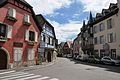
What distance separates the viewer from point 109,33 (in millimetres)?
40312

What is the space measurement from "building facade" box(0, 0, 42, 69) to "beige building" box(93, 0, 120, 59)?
15436 mm

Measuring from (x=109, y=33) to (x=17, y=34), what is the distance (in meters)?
21.3

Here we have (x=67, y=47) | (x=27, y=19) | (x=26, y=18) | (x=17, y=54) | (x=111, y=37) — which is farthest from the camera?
(x=67, y=47)

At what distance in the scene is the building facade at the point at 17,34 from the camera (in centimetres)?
2328

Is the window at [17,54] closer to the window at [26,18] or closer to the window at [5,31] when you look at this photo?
the window at [5,31]

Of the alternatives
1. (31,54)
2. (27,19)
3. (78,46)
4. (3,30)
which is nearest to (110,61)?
(31,54)

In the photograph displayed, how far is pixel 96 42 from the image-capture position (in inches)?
1897

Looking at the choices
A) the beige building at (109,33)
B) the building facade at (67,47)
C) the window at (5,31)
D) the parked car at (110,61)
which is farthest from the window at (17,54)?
the building facade at (67,47)

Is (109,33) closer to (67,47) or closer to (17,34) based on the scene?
(17,34)

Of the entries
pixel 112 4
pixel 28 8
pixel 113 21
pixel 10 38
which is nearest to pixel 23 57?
pixel 10 38

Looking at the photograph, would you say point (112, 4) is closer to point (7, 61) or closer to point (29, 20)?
point (29, 20)

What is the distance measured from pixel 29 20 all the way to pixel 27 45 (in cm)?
356

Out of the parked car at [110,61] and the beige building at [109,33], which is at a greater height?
the beige building at [109,33]

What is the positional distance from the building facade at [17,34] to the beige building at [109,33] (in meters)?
15.4
